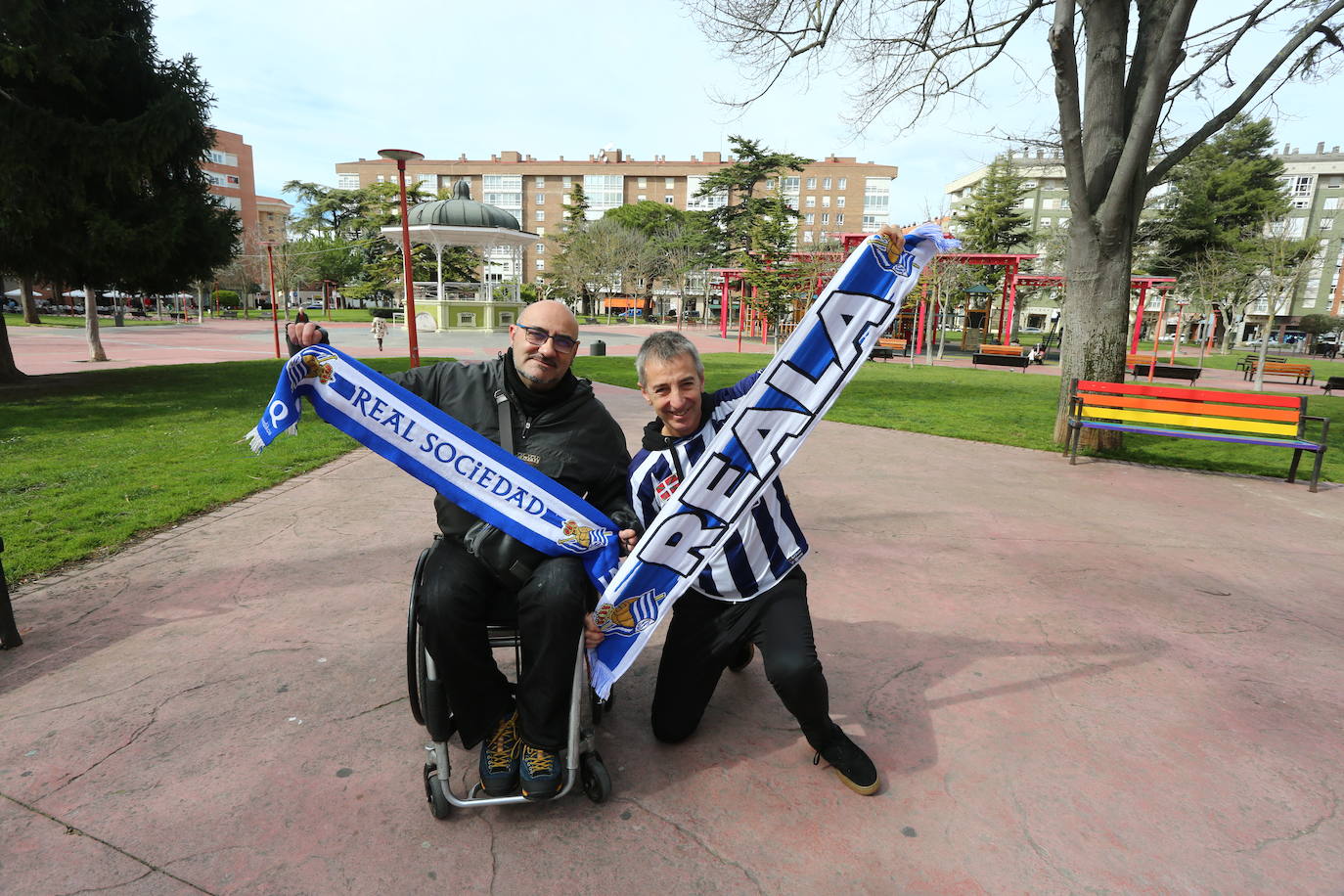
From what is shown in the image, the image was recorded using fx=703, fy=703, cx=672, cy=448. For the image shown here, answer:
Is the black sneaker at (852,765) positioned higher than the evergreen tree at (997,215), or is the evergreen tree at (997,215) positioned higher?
the evergreen tree at (997,215)

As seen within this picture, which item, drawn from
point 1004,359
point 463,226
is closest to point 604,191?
point 463,226

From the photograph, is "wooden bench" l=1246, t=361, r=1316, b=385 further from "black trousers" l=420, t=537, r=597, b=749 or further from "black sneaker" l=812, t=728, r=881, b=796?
"black trousers" l=420, t=537, r=597, b=749

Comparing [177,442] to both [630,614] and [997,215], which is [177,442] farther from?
[997,215]

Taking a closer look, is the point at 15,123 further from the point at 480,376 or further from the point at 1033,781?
the point at 1033,781

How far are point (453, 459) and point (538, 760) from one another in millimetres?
1107

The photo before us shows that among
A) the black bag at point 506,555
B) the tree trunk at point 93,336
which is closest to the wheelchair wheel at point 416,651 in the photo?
the black bag at point 506,555

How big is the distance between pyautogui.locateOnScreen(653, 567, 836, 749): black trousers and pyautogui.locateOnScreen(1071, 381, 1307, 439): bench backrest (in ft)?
24.1

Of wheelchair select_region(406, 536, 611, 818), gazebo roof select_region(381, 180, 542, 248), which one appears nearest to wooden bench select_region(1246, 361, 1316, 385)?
wheelchair select_region(406, 536, 611, 818)

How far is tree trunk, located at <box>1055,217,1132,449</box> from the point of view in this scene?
8906mm

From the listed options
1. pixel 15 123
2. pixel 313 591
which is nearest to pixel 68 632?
pixel 313 591

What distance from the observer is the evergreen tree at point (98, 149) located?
10367mm

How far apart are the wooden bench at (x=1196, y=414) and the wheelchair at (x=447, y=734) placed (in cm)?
732

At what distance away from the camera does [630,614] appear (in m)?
2.60

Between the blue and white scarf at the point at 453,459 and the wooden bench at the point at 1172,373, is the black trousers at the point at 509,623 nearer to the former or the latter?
the blue and white scarf at the point at 453,459
